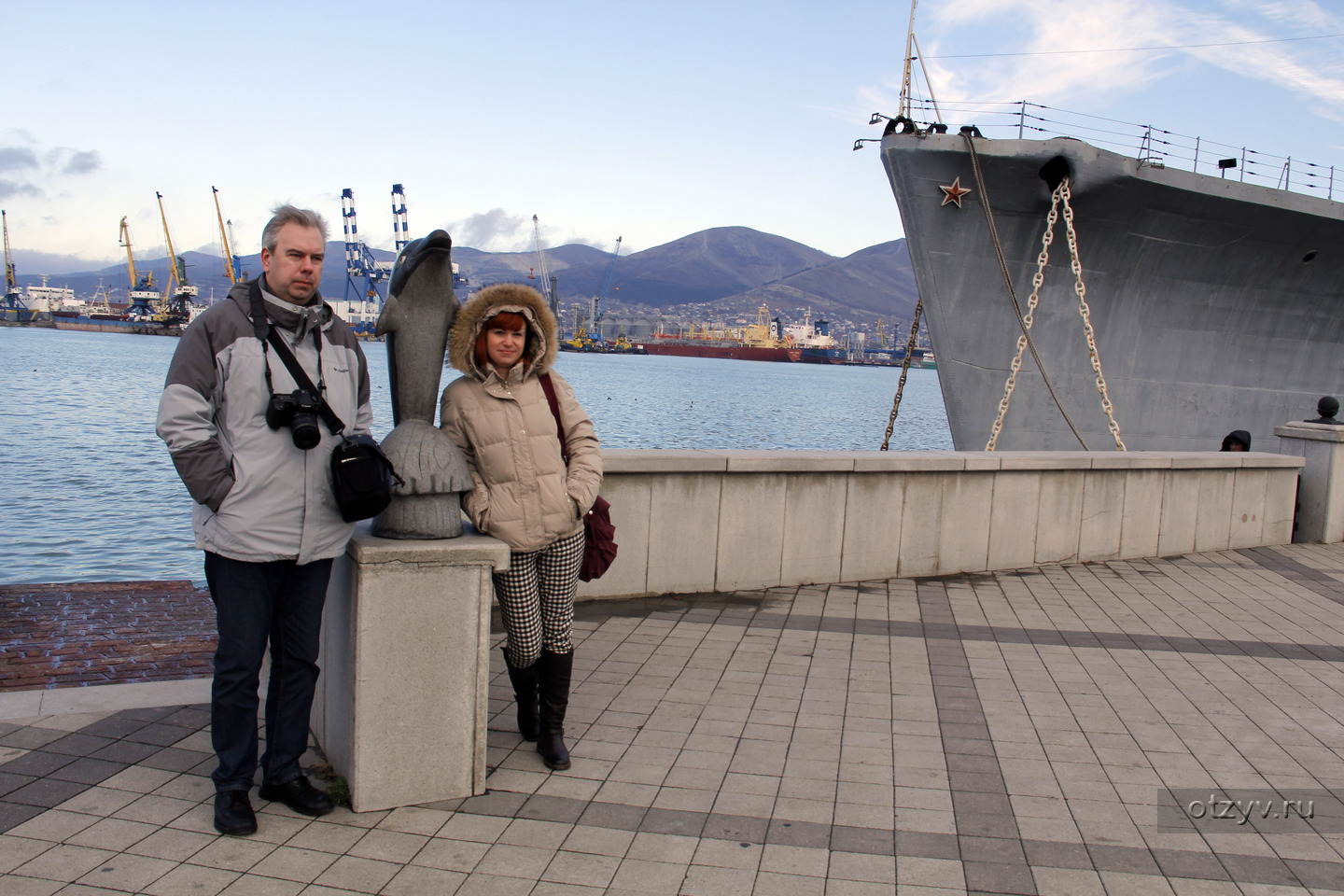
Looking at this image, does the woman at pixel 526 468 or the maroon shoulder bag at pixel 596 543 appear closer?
the woman at pixel 526 468

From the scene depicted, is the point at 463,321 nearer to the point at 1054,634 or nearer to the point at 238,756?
the point at 238,756

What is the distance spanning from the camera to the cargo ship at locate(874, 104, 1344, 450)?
1406 centimetres

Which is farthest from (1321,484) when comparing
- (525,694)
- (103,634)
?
(103,634)

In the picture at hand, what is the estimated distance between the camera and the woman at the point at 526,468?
3660 millimetres

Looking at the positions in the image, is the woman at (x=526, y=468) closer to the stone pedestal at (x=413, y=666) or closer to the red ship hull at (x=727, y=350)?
the stone pedestal at (x=413, y=666)

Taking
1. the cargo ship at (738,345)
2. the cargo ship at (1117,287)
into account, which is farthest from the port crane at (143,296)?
the cargo ship at (1117,287)

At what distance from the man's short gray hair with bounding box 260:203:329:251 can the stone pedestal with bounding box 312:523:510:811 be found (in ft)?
3.43

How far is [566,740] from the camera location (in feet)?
13.4

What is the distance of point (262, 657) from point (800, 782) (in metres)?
2.03

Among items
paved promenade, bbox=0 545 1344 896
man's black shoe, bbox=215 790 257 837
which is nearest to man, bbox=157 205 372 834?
man's black shoe, bbox=215 790 257 837

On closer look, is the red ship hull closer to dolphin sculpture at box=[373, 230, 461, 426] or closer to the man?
dolphin sculpture at box=[373, 230, 461, 426]

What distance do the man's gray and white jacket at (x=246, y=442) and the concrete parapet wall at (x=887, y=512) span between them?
3.08m

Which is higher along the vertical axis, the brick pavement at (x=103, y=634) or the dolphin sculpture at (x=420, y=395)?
the dolphin sculpture at (x=420, y=395)

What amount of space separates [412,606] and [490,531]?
1.42 feet
